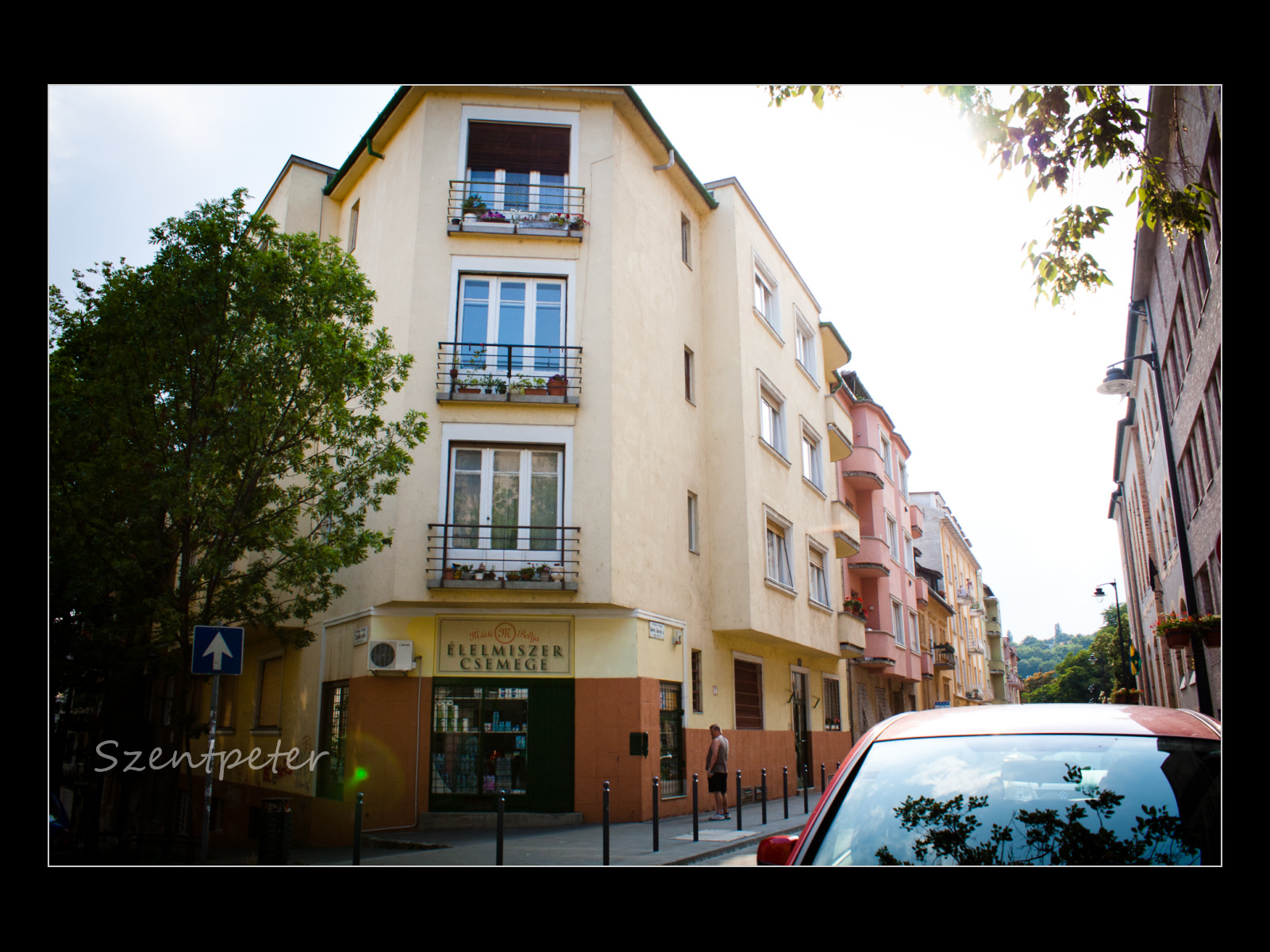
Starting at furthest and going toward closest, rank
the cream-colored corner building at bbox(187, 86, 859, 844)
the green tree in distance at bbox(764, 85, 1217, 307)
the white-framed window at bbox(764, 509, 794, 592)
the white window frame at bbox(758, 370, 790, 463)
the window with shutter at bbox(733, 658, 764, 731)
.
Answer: the white window frame at bbox(758, 370, 790, 463), the white-framed window at bbox(764, 509, 794, 592), the window with shutter at bbox(733, 658, 764, 731), the cream-colored corner building at bbox(187, 86, 859, 844), the green tree in distance at bbox(764, 85, 1217, 307)

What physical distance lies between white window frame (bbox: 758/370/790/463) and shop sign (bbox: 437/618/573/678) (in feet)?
26.1

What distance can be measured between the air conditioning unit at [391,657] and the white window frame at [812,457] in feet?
45.1

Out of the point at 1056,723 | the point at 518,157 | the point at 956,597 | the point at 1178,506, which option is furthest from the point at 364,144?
the point at 956,597

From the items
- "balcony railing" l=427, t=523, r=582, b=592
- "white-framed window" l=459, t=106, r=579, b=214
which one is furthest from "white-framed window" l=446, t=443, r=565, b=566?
"white-framed window" l=459, t=106, r=579, b=214

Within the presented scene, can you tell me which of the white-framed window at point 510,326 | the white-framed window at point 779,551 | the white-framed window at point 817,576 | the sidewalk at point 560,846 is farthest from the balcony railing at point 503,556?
the white-framed window at point 817,576

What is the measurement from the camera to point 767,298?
2409cm

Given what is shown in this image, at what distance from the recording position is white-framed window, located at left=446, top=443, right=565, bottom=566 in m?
15.3

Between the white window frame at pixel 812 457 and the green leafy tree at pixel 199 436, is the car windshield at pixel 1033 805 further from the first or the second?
the white window frame at pixel 812 457

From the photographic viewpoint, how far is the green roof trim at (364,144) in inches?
666

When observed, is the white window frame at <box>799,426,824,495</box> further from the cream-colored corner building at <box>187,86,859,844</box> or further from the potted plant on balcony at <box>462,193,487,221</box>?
the potted plant on balcony at <box>462,193,487,221</box>

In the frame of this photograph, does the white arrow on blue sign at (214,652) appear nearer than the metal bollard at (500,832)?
Yes

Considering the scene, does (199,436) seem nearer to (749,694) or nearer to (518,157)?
(518,157)
